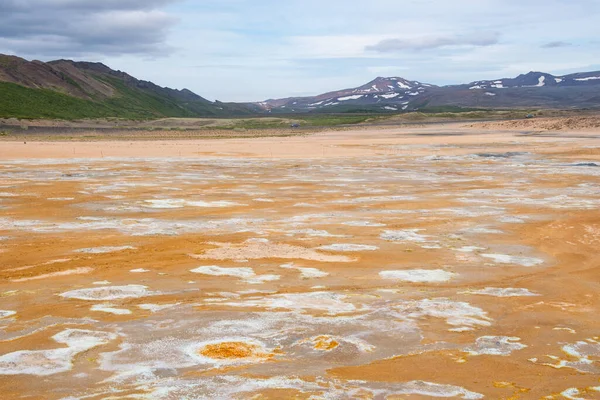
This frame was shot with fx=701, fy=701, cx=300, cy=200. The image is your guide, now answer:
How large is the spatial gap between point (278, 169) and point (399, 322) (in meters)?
23.0

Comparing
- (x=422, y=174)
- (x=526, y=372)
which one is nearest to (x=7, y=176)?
(x=422, y=174)

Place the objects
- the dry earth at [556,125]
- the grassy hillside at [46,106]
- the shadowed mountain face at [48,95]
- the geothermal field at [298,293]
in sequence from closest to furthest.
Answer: the geothermal field at [298,293], the dry earth at [556,125], the grassy hillside at [46,106], the shadowed mountain face at [48,95]

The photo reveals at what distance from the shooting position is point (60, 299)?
9656 mm

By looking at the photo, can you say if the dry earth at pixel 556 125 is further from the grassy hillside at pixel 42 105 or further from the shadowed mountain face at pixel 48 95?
the grassy hillside at pixel 42 105

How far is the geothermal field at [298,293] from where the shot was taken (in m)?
6.91

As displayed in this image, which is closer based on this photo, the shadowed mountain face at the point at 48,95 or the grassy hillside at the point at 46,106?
the grassy hillside at the point at 46,106

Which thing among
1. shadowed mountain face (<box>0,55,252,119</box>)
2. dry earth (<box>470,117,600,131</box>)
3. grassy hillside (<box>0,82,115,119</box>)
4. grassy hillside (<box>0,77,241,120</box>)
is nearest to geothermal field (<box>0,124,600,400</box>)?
dry earth (<box>470,117,600,131</box>)

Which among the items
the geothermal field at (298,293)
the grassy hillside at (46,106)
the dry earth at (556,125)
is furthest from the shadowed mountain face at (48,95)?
the geothermal field at (298,293)

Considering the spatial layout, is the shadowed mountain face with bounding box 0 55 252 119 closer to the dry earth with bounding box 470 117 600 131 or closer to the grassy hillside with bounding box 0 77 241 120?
the grassy hillside with bounding box 0 77 241 120

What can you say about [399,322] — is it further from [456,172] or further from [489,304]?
[456,172]

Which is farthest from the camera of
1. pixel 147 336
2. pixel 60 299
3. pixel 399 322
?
pixel 60 299

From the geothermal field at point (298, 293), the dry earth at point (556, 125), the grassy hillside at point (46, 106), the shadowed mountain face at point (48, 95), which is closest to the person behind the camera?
the geothermal field at point (298, 293)

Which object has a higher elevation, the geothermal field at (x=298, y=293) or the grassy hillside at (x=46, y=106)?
the grassy hillside at (x=46, y=106)

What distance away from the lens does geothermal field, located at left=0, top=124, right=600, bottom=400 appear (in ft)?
22.7
